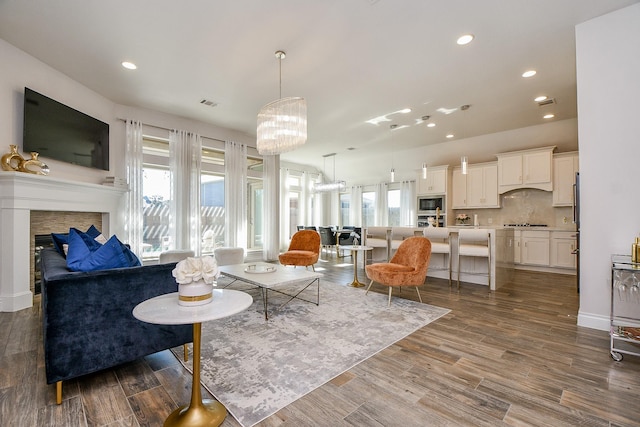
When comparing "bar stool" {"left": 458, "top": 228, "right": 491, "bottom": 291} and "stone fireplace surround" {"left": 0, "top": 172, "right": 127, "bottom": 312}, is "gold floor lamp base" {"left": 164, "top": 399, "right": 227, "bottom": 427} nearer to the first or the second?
"stone fireplace surround" {"left": 0, "top": 172, "right": 127, "bottom": 312}

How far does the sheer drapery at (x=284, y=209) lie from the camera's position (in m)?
8.88

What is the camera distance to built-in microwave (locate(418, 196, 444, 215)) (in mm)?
7108

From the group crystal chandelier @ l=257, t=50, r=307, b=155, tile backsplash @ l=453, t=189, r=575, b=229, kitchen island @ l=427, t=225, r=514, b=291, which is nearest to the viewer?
crystal chandelier @ l=257, t=50, r=307, b=155

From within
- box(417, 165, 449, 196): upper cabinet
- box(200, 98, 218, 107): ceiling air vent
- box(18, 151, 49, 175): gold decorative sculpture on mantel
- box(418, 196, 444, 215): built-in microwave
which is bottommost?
box(418, 196, 444, 215): built-in microwave

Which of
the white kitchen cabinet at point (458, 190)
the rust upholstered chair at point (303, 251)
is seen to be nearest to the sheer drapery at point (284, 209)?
the rust upholstered chair at point (303, 251)

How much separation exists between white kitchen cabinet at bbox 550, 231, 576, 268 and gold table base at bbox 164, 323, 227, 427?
21.1 ft

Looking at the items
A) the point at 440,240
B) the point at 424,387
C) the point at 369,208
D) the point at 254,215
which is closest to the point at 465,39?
the point at 440,240

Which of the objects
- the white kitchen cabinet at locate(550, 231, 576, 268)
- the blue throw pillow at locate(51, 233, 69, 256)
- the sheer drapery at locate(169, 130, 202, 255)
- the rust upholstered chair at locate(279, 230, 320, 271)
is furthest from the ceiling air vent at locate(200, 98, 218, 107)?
the white kitchen cabinet at locate(550, 231, 576, 268)

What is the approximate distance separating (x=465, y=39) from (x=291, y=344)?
362 cm

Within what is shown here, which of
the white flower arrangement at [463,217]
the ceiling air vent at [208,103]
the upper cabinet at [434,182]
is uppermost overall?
the ceiling air vent at [208,103]

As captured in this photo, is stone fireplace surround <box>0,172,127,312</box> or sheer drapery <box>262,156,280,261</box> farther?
sheer drapery <box>262,156,280,261</box>

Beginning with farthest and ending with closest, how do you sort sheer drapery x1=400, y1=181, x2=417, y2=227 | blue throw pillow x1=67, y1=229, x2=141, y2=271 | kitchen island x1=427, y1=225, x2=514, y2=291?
sheer drapery x1=400, y1=181, x2=417, y2=227 → kitchen island x1=427, y1=225, x2=514, y2=291 → blue throw pillow x1=67, y1=229, x2=141, y2=271

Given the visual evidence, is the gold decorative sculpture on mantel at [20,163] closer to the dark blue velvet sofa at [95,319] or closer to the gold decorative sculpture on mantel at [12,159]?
the gold decorative sculpture on mantel at [12,159]

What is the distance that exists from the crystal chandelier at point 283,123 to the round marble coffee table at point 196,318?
2236 millimetres
